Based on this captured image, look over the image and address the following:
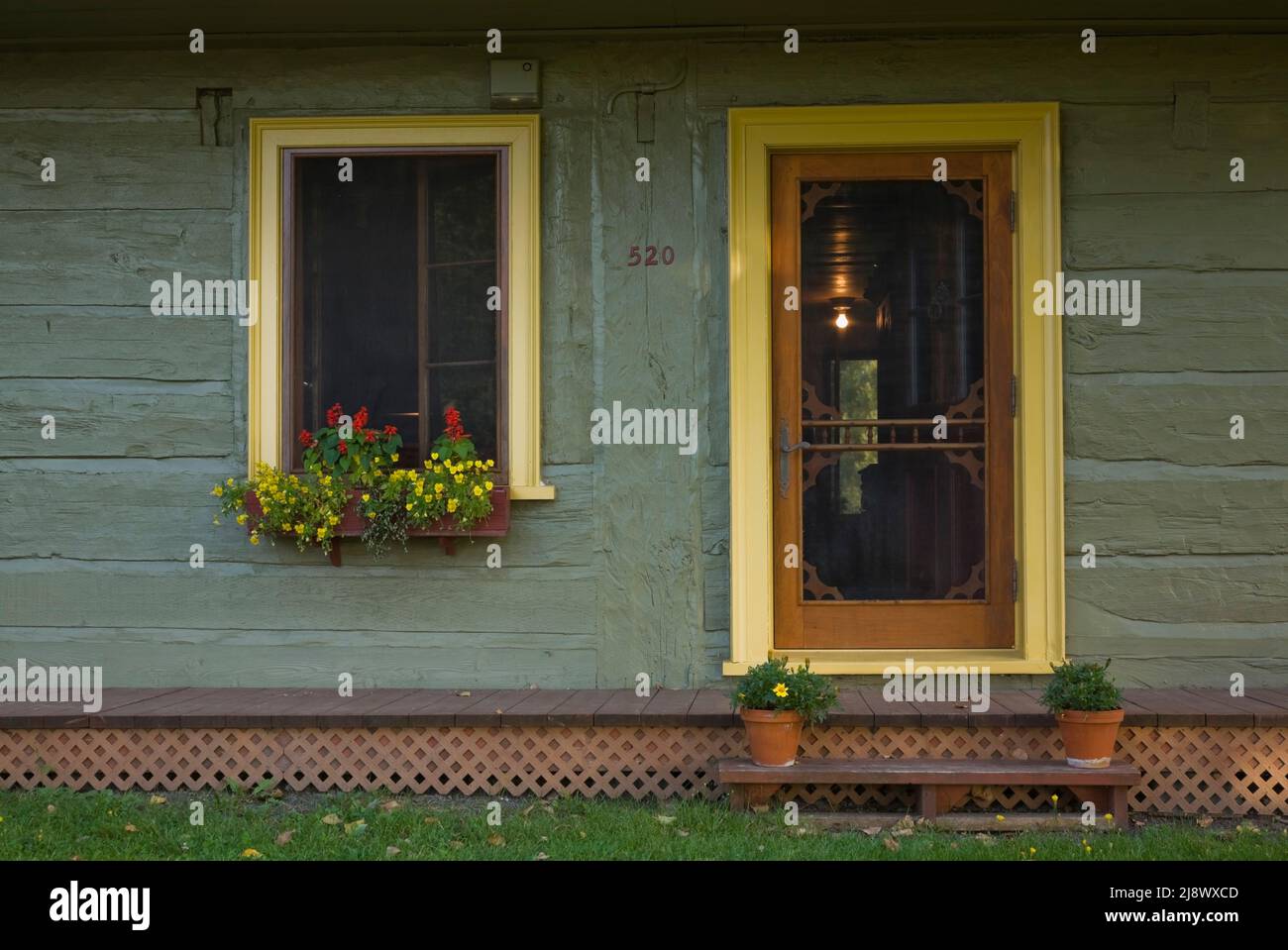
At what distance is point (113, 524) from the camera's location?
4.96 metres

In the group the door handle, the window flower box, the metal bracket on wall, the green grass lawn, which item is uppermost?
the metal bracket on wall

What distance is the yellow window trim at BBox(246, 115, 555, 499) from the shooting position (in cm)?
485

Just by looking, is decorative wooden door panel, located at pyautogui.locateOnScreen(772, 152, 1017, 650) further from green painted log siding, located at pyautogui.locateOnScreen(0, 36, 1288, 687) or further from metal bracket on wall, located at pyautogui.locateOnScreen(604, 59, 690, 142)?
metal bracket on wall, located at pyautogui.locateOnScreen(604, 59, 690, 142)

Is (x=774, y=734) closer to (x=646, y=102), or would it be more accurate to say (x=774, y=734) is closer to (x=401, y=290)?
(x=401, y=290)

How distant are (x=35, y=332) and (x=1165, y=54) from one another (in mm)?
4462

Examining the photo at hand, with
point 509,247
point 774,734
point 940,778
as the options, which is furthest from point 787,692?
point 509,247

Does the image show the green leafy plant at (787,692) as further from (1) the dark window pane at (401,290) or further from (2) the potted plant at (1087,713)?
(1) the dark window pane at (401,290)

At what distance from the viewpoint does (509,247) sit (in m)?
4.88

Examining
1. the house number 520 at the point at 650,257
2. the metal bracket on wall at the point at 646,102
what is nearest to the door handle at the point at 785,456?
the house number 520 at the point at 650,257

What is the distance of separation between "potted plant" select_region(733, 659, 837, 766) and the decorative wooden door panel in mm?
700

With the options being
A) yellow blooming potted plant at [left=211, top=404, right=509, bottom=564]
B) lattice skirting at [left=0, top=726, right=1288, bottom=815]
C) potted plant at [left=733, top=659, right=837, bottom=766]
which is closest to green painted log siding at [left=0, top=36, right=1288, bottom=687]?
yellow blooming potted plant at [left=211, top=404, right=509, bottom=564]

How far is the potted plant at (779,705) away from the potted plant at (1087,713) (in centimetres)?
74

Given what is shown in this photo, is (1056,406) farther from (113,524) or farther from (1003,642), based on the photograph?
(113,524)

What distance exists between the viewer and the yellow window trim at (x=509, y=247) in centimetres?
485
